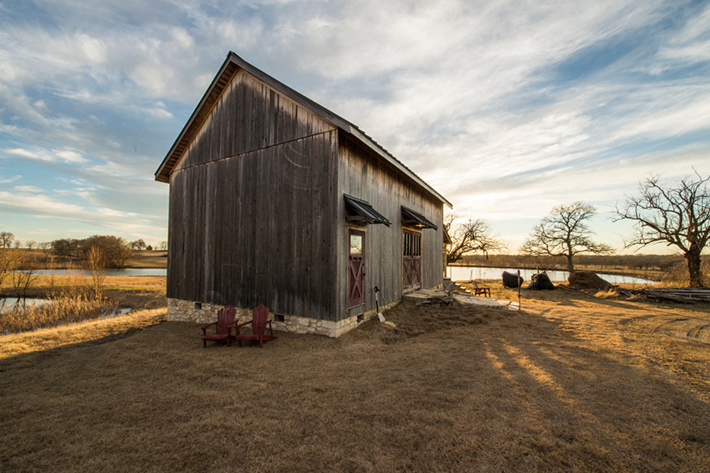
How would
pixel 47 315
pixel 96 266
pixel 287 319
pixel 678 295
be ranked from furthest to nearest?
pixel 96 266, pixel 678 295, pixel 47 315, pixel 287 319

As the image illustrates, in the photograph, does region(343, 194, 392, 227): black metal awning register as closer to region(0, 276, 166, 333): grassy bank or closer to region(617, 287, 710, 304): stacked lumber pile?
region(0, 276, 166, 333): grassy bank

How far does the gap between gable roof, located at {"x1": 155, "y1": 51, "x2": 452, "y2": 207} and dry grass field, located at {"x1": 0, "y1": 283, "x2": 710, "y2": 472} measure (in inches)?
188

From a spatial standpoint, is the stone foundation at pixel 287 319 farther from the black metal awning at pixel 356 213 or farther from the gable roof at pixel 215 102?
the gable roof at pixel 215 102

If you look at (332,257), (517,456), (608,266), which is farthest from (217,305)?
(608,266)

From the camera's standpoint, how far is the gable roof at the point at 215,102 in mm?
6737

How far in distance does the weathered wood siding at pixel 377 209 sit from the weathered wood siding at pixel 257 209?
1.08 feet

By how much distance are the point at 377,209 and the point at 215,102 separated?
5.91 metres

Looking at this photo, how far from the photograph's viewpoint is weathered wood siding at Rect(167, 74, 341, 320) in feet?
22.5

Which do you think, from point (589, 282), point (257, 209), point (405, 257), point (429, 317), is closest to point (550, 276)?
point (589, 282)

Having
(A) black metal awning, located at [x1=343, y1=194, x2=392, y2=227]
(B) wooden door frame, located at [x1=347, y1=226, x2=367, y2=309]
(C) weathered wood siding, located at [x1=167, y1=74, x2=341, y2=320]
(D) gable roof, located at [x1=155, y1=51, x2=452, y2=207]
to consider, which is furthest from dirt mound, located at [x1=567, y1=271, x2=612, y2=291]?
(C) weathered wood siding, located at [x1=167, y1=74, x2=341, y2=320]

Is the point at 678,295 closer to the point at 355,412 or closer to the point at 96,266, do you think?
the point at 355,412

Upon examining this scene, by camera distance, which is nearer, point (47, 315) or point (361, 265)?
point (361, 265)

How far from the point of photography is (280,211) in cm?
746

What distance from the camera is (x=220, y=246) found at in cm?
872
